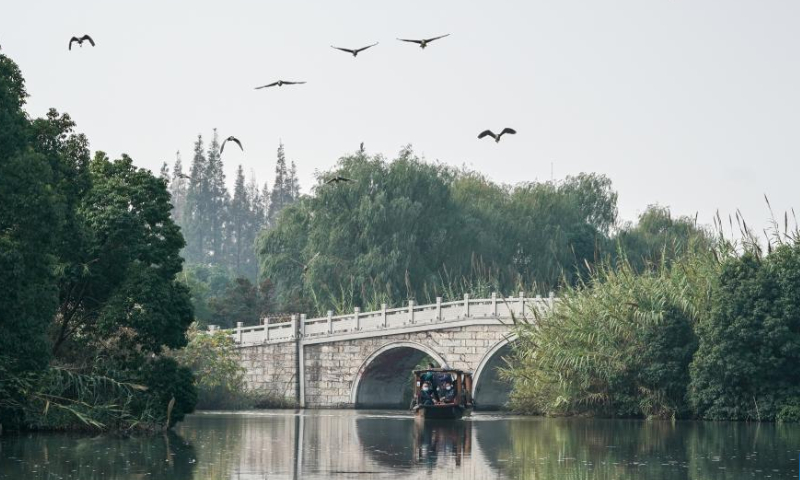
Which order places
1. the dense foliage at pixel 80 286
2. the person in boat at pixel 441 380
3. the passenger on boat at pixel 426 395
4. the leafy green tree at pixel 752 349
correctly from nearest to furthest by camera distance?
the dense foliage at pixel 80 286
the leafy green tree at pixel 752 349
the passenger on boat at pixel 426 395
the person in boat at pixel 441 380

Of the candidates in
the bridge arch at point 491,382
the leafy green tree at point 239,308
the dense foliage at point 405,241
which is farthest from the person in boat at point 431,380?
the leafy green tree at point 239,308

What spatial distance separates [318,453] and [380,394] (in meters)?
29.8

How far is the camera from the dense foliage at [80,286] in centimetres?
3203

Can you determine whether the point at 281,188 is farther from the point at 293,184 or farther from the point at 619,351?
the point at 619,351

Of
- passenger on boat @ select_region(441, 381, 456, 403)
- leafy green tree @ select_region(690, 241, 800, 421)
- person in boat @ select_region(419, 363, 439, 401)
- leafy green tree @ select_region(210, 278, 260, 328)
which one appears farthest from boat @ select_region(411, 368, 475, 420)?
leafy green tree @ select_region(210, 278, 260, 328)

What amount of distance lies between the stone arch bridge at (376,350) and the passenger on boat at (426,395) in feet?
17.1

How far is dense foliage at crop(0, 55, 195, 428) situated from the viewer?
105 ft

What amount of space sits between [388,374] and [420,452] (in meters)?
28.9

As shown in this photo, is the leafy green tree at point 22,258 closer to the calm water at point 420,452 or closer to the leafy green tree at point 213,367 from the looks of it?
the calm water at point 420,452

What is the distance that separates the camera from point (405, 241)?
64312 millimetres

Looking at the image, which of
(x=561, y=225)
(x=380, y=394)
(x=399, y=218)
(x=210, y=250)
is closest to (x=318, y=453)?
(x=380, y=394)

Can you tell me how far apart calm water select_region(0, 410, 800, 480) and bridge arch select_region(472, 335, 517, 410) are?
418 inches

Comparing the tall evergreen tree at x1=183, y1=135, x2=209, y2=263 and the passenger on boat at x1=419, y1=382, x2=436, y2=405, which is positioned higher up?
the tall evergreen tree at x1=183, y1=135, x2=209, y2=263

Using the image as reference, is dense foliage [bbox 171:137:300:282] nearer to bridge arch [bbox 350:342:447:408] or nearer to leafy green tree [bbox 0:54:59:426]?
bridge arch [bbox 350:342:447:408]
